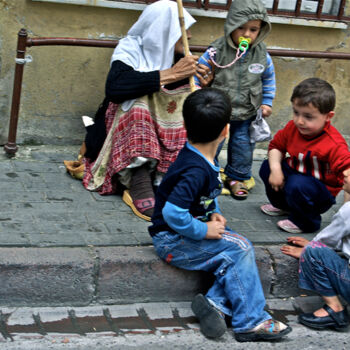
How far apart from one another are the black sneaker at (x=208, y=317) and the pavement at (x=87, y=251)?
243 mm

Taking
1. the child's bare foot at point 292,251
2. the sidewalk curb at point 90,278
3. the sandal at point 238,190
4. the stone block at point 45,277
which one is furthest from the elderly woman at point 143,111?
the child's bare foot at point 292,251

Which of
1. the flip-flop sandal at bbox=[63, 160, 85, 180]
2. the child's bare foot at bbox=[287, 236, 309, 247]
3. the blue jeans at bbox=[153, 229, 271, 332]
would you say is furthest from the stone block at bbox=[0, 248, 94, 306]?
the child's bare foot at bbox=[287, 236, 309, 247]

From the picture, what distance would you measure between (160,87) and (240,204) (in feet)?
3.07

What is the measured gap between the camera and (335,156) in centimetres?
353

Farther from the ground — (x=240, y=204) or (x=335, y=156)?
(x=335, y=156)

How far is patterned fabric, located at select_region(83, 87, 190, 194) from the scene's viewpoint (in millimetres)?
3898

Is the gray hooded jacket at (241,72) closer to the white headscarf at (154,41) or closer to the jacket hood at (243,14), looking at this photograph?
the jacket hood at (243,14)

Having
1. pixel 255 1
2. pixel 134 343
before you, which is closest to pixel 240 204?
pixel 255 1

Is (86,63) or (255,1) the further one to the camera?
(86,63)

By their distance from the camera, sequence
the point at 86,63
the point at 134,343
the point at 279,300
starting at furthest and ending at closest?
1. the point at 86,63
2. the point at 279,300
3. the point at 134,343

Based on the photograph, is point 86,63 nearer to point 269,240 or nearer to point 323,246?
point 269,240

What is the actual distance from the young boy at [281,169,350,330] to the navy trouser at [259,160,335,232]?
1.17 ft

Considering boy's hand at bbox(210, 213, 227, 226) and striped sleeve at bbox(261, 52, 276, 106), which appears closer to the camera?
boy's hand at bbox(210, 213, 227, 226)

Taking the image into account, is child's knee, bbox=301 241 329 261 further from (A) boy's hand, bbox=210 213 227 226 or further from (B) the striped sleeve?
(B) the striped sleeve
